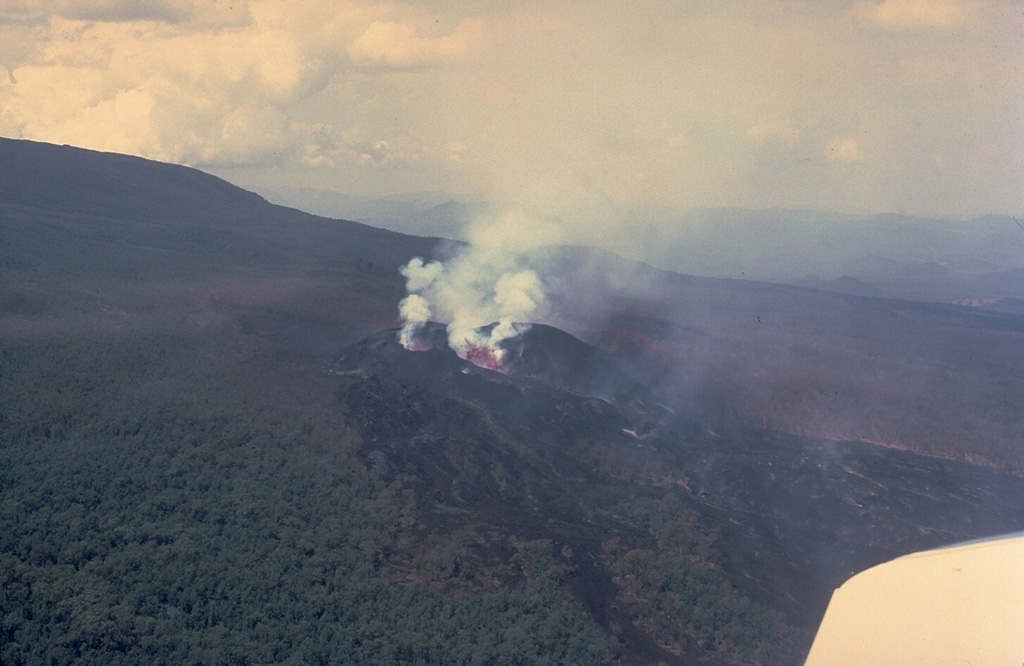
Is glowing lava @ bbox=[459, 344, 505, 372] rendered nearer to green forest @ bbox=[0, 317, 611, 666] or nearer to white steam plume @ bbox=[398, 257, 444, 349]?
white steam plume @ bbox=[398, 257, 444, 349]

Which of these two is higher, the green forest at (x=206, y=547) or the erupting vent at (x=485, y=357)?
the erupting vent at (x=485, y=357)

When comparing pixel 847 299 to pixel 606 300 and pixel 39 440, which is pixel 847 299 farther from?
pixel 39 440

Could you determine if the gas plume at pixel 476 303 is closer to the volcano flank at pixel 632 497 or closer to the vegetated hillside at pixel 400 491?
the volcano flank at pixel 632 497

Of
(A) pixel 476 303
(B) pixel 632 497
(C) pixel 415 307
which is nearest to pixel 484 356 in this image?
(A) pixel 476 303

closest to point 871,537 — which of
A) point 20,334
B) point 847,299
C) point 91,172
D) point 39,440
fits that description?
point 39,440

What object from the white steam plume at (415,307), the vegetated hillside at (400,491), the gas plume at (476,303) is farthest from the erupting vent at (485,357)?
A: the white steam plume at (415,307)
